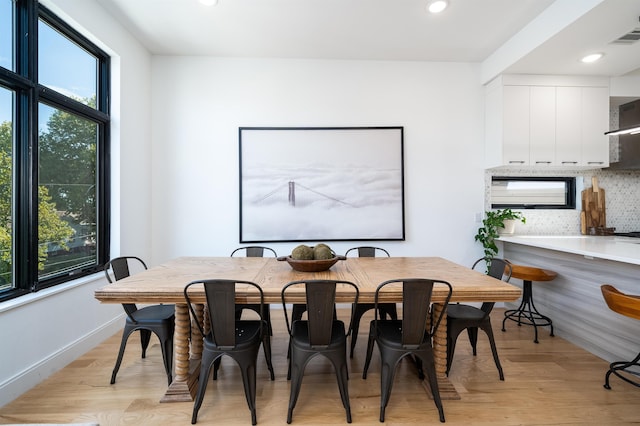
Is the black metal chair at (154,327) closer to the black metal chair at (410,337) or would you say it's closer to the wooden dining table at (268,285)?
the wooden dining table at (268,285)

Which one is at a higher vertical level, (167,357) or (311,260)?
(311,260)

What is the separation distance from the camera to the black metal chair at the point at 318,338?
1655 millimetres

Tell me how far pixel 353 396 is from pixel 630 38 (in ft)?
12.7

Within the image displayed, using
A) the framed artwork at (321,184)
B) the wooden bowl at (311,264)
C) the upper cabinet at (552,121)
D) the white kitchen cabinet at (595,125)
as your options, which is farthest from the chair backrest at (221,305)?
the white kitchen cabinet at (595,125)

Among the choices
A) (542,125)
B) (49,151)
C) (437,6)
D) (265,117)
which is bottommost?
(49,151)

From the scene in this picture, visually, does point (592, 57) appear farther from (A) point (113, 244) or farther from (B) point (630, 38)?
(A) point (113, 244)

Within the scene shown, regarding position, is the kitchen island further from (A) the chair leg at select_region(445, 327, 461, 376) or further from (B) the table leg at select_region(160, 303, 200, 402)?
(B) the table leg at select_region(160, 303, 200, 402)

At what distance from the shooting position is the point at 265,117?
3.67m

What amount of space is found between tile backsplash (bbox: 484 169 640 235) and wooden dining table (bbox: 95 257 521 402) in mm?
2065

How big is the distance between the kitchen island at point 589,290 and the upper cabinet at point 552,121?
110cm

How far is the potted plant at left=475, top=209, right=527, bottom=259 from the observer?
3588mm

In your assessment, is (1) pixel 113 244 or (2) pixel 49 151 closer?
(2) pixel 49 151

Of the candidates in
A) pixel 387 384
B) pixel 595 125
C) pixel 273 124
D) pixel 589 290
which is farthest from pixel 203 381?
pixel 595 125

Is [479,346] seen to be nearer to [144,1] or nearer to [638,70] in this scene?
[638,70]
